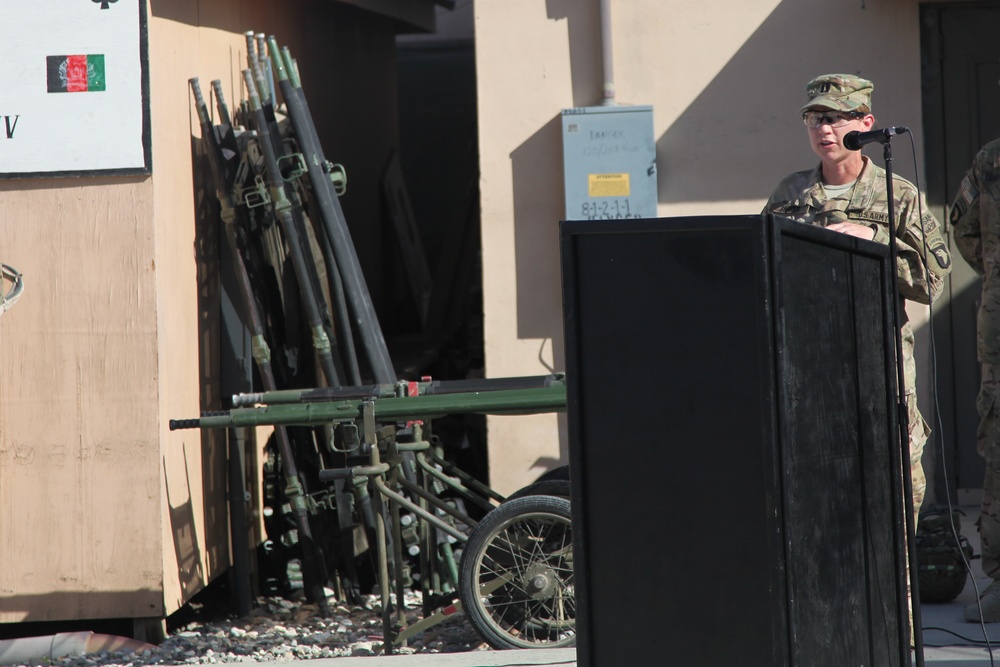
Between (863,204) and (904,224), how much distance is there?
15 centimetres

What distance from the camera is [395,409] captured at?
4.83 meters

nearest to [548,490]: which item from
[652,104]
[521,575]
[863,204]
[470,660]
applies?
[521,575]

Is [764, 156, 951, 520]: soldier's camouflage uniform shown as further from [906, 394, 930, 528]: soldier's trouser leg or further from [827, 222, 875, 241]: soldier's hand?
[827, 222, 875, 241]: soldier's hand

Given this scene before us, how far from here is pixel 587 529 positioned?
249 cm

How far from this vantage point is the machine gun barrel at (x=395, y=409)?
15.7 ft

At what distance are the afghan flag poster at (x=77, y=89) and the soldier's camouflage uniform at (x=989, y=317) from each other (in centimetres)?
336

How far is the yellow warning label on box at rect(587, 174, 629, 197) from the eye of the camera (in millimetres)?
6137

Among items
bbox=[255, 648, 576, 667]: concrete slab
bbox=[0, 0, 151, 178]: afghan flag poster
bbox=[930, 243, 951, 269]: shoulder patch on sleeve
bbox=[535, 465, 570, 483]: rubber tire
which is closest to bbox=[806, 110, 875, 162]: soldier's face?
bbox=[930, 243, 951, 269]: shoulder patch on sleeve

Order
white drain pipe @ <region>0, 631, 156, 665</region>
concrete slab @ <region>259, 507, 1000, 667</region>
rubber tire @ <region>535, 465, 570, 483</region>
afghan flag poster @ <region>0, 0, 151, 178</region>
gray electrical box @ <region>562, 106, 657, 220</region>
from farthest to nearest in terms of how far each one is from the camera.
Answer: gray electrical box @ <region>562, 106, 657, 220</region>
rubber tire @ <region>535, 465, 570, 483</region>
afghan flag poster @ <region>0, 0, 151, 178</region>
white drain pipe @ <region>0, 631, 156, 665</region>
concrete slab @ <region>259, 507, 1000, 667</region>

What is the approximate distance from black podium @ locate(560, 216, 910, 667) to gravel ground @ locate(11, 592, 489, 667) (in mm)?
2759

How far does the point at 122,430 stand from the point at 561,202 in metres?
2.46

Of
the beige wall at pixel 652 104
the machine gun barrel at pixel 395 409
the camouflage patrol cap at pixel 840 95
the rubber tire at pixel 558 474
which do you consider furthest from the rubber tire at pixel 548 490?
the camouflage patrol cap at pixel 840 95

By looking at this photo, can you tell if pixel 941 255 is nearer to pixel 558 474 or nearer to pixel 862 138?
pixel 862 138

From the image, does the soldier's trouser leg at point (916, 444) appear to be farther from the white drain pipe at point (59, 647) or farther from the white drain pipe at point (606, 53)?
the white drain pipe at point (59, 647)
